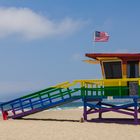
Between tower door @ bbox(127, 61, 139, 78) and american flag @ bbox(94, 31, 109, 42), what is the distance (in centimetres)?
292

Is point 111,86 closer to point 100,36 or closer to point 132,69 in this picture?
point 132,69

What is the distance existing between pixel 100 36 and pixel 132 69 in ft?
11.7

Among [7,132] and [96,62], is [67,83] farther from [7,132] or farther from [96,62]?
[7,132]

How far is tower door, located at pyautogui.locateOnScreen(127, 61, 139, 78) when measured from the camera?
73.7ft

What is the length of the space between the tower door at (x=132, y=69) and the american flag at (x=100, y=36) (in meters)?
2.92

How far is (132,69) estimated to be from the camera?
74.1 feet

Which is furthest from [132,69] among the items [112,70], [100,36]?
[100,36]

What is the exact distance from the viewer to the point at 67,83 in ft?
77.3

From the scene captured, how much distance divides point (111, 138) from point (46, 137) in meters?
2.68

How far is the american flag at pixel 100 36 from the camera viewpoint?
2484 centimetres

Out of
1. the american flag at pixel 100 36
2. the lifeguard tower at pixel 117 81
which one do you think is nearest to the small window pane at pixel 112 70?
the lifeguard tower at pixel 117 81

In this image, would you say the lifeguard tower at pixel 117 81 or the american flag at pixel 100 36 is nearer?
the lifeguard tower at pixel 117 81

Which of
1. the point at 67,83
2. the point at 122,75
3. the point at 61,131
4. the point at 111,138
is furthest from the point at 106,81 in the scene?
the point at 111,138

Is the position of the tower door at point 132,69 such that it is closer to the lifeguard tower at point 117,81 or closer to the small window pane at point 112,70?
the lifeguard tower at point 117,81
